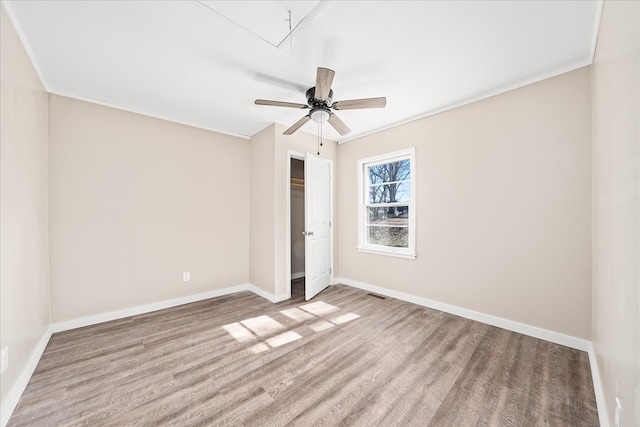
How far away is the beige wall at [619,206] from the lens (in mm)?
965

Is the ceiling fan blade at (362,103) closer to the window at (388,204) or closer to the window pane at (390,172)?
the window at (388,204)

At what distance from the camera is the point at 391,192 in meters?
3.81

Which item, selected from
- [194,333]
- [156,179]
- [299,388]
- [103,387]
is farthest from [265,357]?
[156,179]

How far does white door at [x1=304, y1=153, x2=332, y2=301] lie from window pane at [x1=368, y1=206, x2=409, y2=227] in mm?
774

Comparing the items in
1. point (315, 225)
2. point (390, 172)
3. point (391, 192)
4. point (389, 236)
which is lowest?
point (389, 236)

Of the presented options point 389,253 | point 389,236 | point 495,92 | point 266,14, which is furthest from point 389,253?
point 266,14

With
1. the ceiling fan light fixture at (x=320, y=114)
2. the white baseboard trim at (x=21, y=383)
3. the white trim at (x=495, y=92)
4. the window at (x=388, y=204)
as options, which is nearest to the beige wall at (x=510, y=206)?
the white trim at (x=495, y=92)

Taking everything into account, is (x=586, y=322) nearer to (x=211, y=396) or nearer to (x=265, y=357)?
(x=265, y=357)

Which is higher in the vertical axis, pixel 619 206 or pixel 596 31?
pixel 596 31

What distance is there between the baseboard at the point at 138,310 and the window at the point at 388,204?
7.22 ft

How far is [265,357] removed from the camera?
215 cm

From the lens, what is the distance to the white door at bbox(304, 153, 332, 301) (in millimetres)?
3646

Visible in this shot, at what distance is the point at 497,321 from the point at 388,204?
1980 mm

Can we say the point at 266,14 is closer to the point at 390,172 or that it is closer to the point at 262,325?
the point at 390,172
